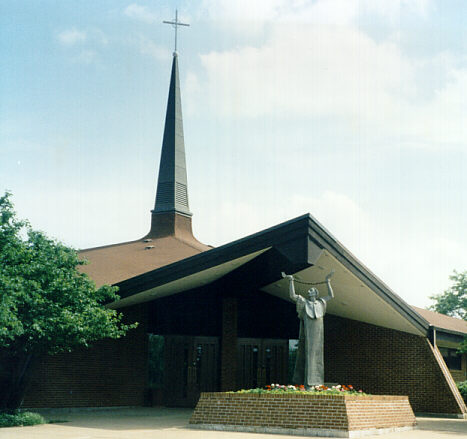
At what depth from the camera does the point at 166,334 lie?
919 inches

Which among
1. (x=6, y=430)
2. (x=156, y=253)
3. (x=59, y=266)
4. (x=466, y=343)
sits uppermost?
(x=156, y=253)

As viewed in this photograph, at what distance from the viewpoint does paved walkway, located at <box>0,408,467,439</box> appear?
1309cm

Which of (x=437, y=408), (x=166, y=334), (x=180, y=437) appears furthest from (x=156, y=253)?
(x=180, y=437)

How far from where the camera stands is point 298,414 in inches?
555

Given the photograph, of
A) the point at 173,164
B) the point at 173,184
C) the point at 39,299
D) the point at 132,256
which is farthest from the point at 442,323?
the point at 39,299

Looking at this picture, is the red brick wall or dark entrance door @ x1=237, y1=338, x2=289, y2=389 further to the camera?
dark entrance door @ x1=237, y1=338, x2=289, y2=389

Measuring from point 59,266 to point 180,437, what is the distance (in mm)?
5982

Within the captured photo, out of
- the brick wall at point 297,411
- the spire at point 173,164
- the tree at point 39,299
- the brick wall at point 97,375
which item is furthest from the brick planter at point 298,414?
the spire at point 173,164

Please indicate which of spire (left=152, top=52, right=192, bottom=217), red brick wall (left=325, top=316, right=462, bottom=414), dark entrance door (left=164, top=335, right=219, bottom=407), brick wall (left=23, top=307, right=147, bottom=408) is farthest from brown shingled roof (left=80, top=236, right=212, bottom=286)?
red brick wall (left=325, top=316, right=462, bottom=414)

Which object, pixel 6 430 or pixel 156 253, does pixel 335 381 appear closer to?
pixel 156 253

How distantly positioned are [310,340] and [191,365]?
26.9 ft

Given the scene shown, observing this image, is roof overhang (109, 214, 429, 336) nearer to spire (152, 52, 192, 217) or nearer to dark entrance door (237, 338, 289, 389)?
dark entrance door (237, 338, 289, 389)

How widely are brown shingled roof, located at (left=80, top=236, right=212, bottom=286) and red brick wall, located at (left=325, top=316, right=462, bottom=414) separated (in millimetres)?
6250

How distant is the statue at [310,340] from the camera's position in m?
16.1
